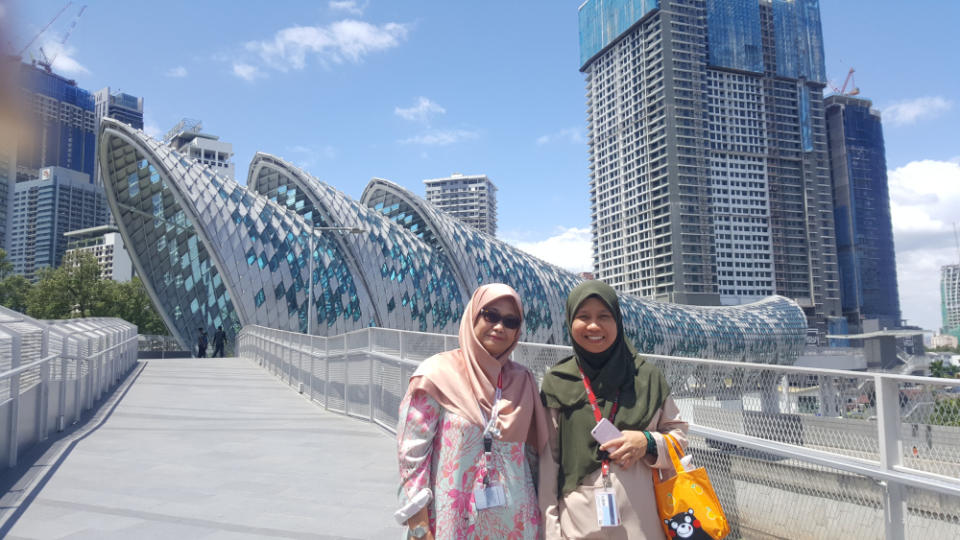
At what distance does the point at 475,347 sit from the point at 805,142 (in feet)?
460

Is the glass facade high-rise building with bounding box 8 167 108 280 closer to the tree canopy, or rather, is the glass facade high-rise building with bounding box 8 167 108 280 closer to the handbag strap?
the tree canopy

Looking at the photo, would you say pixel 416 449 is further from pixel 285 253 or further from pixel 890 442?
pixel 285 253

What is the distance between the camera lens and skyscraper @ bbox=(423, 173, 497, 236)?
184 metres

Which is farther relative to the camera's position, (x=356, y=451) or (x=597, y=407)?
(x=356, y=451)

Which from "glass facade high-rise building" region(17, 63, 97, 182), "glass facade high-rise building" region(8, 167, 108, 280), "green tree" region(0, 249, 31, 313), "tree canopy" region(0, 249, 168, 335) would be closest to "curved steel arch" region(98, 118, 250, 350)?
"glass facade high-rise building" region(17, 63, 97, 182)

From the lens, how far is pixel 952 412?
2396 mm

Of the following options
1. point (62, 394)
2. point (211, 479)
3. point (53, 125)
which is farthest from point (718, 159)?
point (211, 479)

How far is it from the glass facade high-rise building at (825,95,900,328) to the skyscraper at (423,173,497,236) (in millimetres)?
92194

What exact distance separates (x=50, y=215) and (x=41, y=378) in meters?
118

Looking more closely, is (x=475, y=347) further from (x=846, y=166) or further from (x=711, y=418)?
(x=846, y=166)

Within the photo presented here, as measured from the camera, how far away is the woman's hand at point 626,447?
2191mm

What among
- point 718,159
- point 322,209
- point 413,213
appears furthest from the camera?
point 718,159

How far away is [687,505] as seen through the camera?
2221 mm

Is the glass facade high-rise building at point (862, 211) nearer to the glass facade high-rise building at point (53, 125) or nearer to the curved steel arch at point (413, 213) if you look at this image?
the curved steel arch at point (413, 213)
